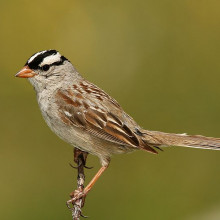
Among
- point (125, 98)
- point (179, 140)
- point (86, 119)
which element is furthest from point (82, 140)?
point (125, 98)

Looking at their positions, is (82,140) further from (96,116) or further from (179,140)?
(179,140)

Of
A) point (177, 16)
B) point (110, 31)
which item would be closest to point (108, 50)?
point (110, 31)

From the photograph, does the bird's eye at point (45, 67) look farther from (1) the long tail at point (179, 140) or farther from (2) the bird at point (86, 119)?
(1) the long tail at point (179, 140)

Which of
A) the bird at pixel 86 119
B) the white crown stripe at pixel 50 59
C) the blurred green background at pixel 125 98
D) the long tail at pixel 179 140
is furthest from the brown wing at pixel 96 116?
the blurred green background at pixel 125 98

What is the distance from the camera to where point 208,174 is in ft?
25.3

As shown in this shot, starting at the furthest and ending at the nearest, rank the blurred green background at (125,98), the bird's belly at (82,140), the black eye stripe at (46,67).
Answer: the blurred green background at (125,98) → the black eye stripe at (46,67) → the bird's belly at (82,140)

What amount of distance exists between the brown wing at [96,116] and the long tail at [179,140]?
165 millimetres

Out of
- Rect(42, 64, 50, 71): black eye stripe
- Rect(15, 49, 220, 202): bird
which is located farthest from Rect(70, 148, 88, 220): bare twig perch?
Rect(42, 64, 50, 71): black eye stripe

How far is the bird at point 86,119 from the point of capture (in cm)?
573

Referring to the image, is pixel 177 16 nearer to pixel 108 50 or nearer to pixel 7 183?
pixel 108 50

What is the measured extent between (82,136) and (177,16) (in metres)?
4.04

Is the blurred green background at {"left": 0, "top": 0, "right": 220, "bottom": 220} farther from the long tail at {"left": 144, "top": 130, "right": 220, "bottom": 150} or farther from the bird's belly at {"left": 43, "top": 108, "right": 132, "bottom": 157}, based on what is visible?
the bird's belly at {"left": 43, "top": 108, "right": 132, "bottom": 157}

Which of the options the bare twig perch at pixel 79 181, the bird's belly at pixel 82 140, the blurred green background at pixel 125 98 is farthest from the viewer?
the blurred green background at pixel 125 98

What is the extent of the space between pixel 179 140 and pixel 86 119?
838 mm
